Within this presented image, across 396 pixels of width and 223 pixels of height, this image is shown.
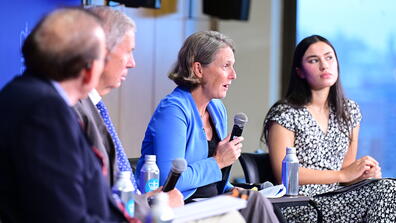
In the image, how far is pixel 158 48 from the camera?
5504 mm

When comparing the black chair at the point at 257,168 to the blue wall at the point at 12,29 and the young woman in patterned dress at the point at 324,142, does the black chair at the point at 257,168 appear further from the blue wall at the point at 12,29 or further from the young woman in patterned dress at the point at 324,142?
the blue wall at the point at 12,29

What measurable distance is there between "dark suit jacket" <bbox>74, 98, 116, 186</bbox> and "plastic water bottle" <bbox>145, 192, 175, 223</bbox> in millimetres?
352

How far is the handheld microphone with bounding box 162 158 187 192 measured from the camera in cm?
231

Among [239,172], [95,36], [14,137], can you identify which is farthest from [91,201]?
[239,172]

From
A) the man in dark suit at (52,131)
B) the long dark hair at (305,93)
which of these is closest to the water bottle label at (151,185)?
the man in dark suit at (52,131)

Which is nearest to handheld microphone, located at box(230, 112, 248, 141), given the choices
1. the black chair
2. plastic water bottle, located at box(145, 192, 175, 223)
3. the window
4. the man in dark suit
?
the black chair

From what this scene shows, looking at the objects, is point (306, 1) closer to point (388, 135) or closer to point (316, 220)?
point (388, 135)

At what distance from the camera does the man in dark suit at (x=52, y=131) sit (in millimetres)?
1546

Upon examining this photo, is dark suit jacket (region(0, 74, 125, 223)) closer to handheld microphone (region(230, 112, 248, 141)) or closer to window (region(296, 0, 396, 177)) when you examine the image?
handheld microphone (region(230, 112, 248, 141))

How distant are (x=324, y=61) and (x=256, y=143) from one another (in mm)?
2339

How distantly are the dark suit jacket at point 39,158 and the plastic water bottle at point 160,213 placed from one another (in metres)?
0.14

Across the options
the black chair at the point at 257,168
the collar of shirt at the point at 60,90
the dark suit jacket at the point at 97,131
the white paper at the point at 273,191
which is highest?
the collar of shirt at the point at 60,90

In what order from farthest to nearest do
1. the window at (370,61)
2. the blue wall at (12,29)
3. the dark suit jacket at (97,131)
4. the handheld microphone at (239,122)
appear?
the window at (370,61) < the blue wall at (12,29) < the handheld microphone at (239,122) < the dark suit jacket at (97,131)

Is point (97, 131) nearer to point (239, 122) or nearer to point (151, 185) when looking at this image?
point (151, 185)
